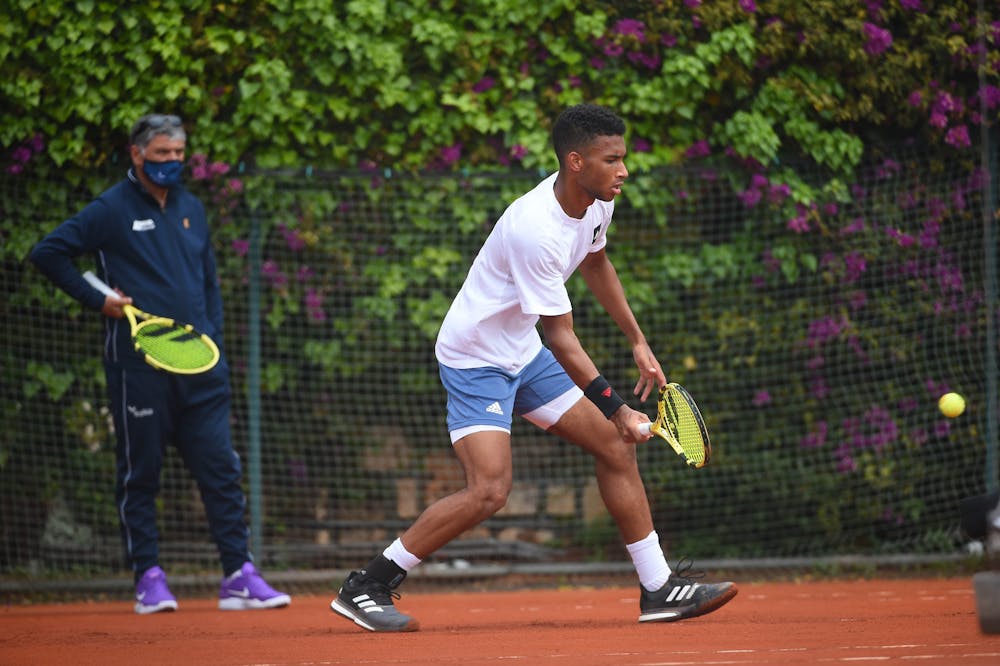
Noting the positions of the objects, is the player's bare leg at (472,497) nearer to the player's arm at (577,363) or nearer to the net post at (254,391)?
the player's arm at (577,363)

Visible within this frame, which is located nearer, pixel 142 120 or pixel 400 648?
pixel 400 648

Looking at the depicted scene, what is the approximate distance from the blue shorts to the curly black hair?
0.89 meters

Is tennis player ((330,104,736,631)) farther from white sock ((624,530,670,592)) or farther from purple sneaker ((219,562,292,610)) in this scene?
purple sneaker ((219,562,292,610))

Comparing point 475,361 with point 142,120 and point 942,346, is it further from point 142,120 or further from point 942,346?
point 942,346

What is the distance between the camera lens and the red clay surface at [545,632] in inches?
187

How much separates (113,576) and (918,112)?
5.58 m

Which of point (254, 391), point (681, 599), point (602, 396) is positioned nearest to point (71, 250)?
point (254, 391)

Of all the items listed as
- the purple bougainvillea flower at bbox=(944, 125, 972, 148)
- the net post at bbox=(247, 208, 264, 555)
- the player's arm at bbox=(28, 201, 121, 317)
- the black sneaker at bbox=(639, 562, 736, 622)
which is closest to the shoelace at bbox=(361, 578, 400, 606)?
the black sneaker at bbox=(639, 562, 736, 622)

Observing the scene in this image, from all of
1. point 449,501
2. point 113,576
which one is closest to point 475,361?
point 449,501

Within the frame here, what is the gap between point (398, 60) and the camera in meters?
8.41

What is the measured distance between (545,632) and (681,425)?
3.26 feet

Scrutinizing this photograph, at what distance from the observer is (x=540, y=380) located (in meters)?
5.86

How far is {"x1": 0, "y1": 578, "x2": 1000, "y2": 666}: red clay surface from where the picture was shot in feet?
15.6

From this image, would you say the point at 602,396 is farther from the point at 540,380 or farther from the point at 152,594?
the point at 152,594
